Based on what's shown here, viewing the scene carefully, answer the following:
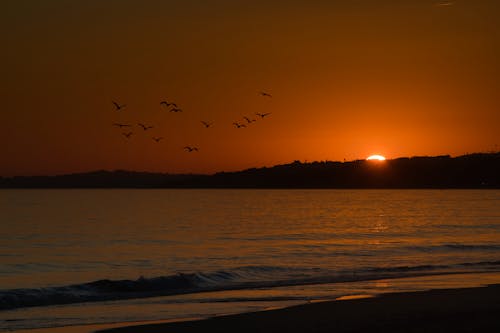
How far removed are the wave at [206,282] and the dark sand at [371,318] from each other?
280 inches

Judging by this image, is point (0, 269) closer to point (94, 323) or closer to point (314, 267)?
point (314, 267)

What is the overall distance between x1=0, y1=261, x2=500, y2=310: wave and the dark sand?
711 cm

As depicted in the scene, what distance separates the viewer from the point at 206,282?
105ft

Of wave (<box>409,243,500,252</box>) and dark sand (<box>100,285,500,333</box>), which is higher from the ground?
wave (<box>409,243,500,252</box>)

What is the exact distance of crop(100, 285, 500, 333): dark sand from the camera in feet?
60.5

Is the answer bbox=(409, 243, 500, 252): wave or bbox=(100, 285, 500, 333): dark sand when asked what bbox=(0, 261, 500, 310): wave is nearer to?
bbox=(100, 285, 500, 333): dark sand

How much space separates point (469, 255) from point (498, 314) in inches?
983

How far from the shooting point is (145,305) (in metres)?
24.9

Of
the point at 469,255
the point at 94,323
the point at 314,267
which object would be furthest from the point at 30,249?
the point at 94,323

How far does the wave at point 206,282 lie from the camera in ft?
88.8

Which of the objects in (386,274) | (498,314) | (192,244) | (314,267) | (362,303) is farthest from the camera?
(192,244)

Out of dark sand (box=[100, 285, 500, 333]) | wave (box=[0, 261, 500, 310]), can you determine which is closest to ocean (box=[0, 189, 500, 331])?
wave (box=[0, 261, 500, 310])

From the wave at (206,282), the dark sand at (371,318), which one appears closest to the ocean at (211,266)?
the wave at (206,282)

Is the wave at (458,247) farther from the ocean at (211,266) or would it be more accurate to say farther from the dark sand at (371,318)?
the dark sand at (371,318)
